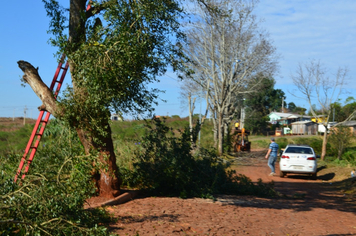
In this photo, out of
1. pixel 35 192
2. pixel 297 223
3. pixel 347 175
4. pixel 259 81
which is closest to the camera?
pixel 35 192

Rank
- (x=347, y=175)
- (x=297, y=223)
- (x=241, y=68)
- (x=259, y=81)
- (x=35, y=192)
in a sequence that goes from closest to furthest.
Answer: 1. (x=35, y=192)
2. (x=297, y=223)
3. (x=347, y=175)
4. (x=241, y=68)
5. (x=259, y=81)

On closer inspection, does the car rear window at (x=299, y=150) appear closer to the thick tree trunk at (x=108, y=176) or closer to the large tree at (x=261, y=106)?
the thick tree trunk at (x=108, y=176)

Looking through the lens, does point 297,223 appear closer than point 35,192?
No

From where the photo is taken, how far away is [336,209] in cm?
1034

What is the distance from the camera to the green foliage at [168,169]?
372 inches

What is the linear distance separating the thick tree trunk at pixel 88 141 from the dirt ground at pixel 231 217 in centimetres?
55

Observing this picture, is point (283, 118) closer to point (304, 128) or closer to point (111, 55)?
point (304, 128)

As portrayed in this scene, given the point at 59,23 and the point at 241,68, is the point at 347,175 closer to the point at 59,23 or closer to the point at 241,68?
the point at 241,68

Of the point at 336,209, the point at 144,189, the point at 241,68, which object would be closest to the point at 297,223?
the point at 336,209

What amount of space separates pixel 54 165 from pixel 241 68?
927 inches

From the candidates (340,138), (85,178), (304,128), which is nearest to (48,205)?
(85,178)

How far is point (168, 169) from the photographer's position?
9414 millimetres

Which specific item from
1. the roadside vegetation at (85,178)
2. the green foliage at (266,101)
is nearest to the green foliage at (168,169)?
the roadside vegetation at (85,178)

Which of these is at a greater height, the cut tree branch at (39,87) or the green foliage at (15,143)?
the cut tree branch at (39,87)
